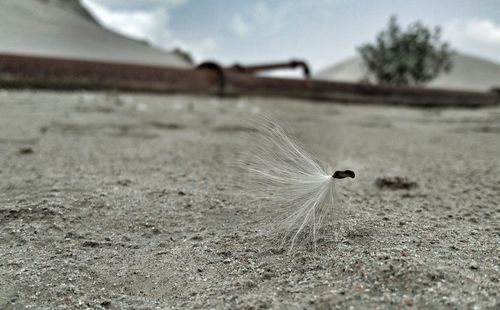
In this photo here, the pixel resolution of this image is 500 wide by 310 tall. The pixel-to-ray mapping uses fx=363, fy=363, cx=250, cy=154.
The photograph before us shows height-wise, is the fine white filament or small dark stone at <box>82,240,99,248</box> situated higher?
the fine white filament

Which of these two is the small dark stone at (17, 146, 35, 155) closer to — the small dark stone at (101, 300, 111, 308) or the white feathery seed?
the white feathery seed

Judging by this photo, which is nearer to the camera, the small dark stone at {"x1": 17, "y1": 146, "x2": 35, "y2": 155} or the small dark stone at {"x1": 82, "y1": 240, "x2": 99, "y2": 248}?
the small dark stone at {"x1": 82, "y1": 240, "x2": 99, "y2": 248}

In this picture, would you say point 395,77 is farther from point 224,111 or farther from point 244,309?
point 244,309

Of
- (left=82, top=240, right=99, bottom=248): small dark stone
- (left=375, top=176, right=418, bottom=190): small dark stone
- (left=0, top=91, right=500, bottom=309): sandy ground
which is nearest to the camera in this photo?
(left=0, top=91, right=500, bottom=309): sandy ground

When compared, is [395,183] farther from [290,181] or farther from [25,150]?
[25,150]

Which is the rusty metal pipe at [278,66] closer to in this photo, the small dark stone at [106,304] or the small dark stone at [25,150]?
the small dark stone at [25,150]

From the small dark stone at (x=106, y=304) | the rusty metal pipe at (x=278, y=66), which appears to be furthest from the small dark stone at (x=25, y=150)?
the rusty metal pipe at (x=278, y=66)

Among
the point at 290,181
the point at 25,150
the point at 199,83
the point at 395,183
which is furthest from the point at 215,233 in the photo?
the point at 199,83

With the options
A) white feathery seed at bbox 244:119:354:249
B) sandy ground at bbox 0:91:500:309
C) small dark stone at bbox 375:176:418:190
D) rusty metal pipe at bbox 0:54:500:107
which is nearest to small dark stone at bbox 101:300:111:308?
sandy ground at bbox 0:91:500:309

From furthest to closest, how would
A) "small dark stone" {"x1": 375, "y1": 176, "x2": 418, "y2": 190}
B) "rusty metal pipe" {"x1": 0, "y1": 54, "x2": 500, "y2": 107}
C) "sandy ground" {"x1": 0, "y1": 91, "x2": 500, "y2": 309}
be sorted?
"rusty metal pipe" {"x1": 0, "y1": 54, "x2": 500, "y2": 107}
"small dark stone" {"x1": 375, "y1": 176, "x2": 418, "y2": 190}
"sandy ground" {"x1": 0, "y1": 91, "x2": 500, "y2": 309}
